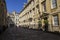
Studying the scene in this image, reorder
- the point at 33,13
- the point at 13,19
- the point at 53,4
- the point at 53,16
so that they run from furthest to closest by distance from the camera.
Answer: the point at 13,19 → the point at 33,13 → the point at 53,16 → the point at 53,4

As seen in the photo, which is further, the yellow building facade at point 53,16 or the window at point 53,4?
the window at point 53,4

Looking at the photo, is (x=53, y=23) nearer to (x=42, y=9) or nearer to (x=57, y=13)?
(x=57, y=13)

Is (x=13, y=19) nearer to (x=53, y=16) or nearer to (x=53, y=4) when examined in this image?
(x=53, y=16)

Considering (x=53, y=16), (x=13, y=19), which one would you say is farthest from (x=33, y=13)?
(x=13, y=19)

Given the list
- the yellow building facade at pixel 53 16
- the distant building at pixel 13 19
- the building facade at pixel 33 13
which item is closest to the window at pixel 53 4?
A: the yellow building facade at pixel 53 16

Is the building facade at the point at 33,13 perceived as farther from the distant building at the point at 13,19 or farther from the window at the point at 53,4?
the distant building at the point at 13,19

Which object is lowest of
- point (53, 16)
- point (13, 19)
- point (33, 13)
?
point (53, 16)

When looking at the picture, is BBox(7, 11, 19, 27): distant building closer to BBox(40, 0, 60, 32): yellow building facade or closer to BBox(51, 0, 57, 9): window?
BBox(40, 0, 60, 32): yellow building facade

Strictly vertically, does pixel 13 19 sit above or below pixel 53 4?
above

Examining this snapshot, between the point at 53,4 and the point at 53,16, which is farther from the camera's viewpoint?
the point at 53,16

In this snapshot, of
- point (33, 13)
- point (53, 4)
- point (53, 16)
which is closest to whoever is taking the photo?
point (53, 4)

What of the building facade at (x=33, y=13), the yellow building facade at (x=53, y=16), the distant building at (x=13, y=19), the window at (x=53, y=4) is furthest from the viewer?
the distant building at (x=13, y=19)

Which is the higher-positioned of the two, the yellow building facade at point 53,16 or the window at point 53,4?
the window at point 53,4

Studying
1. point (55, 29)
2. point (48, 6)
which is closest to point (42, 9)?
point (48, 6)
